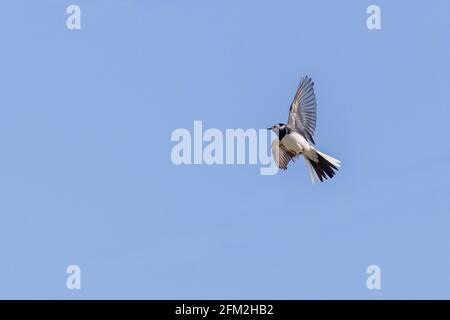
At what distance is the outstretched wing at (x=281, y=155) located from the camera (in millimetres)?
10266

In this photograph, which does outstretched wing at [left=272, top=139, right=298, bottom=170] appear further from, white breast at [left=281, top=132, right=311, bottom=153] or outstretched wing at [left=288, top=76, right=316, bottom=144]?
outstretched wing at [left=288, top=76, right=316, bottom=144]

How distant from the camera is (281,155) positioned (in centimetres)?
1033

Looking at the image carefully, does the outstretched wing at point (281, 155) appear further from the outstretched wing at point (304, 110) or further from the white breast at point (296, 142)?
the outstretched wing at point (304, 110)

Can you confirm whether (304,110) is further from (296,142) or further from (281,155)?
(281,155)

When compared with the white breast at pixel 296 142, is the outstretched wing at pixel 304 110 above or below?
above

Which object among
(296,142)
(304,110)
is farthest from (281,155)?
(304,110)

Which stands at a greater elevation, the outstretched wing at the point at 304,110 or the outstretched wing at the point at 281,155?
the outstretched wing at the point at 304,110

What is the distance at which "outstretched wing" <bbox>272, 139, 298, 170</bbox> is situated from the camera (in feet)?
33.7

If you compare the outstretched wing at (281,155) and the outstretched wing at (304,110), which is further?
the outstretched wing at (281,155)

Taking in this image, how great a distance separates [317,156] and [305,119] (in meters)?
0.37

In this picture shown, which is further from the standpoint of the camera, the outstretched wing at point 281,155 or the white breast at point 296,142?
the outstretched wing at point 281,155
